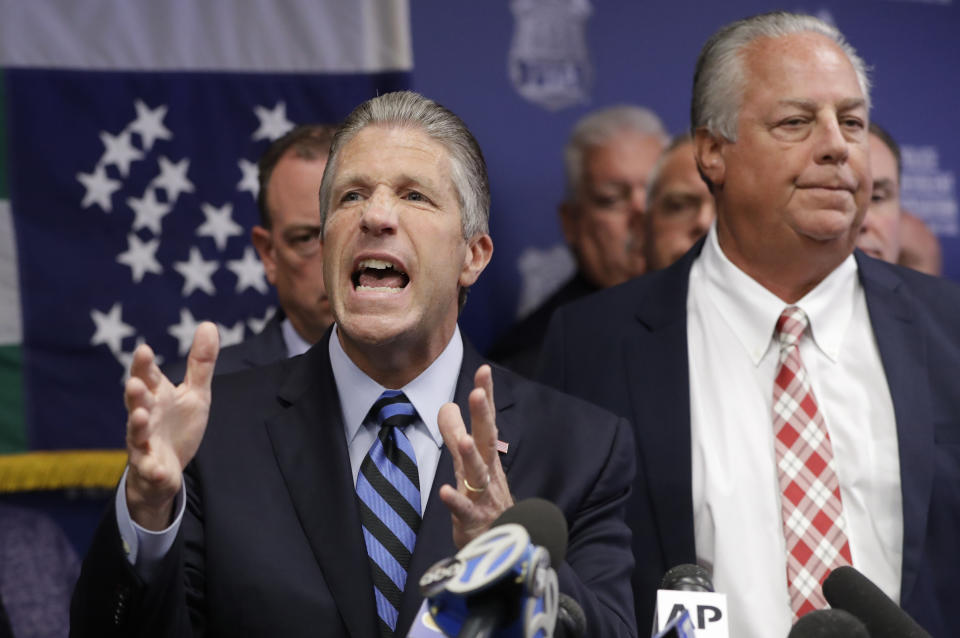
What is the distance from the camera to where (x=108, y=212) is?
3.78 metres

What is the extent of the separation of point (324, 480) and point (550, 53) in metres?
2.63

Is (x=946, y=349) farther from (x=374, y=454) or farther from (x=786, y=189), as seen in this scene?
(x=374, y=454)

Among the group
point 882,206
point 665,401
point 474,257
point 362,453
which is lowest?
point 665,401

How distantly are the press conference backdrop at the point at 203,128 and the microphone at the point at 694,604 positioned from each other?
2.52 m

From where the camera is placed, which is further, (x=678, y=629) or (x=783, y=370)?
(x=783, y=370)

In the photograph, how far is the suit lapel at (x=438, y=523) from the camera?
5.96ft

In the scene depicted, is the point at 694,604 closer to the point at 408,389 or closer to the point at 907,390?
the point at 408,389

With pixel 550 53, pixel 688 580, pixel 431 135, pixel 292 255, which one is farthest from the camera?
pixel 550 53

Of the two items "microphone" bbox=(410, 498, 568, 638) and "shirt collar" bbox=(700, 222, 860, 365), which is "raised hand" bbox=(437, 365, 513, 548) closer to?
"microphone" bbox=(410, 498, 568, 638)

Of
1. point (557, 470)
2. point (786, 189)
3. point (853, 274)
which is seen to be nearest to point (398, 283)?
point (557, 470)

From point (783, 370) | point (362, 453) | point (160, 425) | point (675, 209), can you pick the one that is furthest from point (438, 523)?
point (675, 209)

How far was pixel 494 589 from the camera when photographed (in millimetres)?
1172

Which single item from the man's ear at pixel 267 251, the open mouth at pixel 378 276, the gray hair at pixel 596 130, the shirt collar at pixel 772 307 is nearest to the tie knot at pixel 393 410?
the open mouth at pixel 378 276

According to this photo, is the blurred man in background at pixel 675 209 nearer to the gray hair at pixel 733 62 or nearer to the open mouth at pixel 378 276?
the gray hair at pixel 733 62
